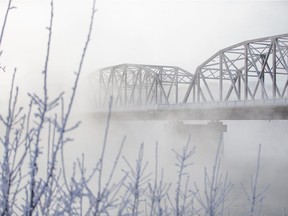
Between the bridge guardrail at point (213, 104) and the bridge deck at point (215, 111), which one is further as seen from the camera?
the bridge deck at point (215, 111)

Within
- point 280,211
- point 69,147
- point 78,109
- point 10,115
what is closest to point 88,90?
point 78,109

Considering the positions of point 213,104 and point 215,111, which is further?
point 215,111

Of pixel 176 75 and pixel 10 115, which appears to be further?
pixel 176 75

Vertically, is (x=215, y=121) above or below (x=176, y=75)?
below

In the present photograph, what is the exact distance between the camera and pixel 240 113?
5162 cm

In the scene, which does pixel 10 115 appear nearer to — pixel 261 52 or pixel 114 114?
pixel 261 52

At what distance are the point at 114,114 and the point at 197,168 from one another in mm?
21740

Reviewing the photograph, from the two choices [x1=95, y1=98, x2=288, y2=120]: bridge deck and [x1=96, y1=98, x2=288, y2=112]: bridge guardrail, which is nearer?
[x1=96, y1=98, x2=288, y2=112]: bridge guardrail

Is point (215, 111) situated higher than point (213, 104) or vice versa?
point (213, 104)

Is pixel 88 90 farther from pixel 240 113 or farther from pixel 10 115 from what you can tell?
pixel 10 115

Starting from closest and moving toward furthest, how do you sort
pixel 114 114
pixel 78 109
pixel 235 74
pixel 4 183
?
1. pixel 4 183
2. pixel 235 74
3. pixel 114 114
4. pixel 78 109

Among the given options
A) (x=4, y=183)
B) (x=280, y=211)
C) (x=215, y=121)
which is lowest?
(x=280, y=211)

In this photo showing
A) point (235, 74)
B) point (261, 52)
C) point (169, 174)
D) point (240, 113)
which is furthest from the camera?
point (235, 74)

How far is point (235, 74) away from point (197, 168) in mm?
14731
